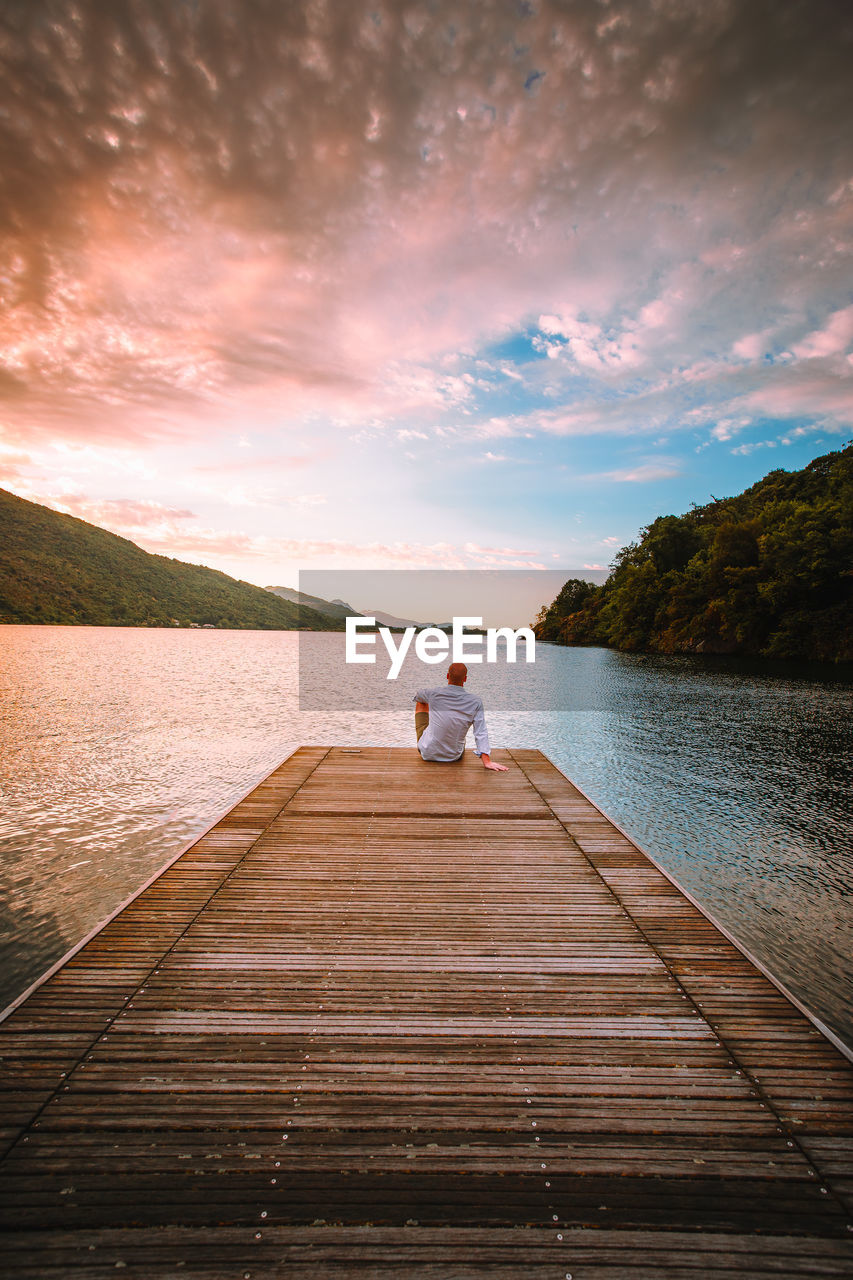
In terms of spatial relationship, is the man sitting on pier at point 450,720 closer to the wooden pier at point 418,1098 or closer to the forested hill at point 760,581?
the wooden pier at point 418,1098

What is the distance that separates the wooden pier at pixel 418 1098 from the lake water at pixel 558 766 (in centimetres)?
236

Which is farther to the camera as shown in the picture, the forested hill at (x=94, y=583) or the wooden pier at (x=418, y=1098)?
the forested hill at (x=94, y=583)

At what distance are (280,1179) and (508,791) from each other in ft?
17.7

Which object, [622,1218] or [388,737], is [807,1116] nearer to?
[622,1218]

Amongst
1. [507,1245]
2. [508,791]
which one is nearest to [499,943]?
[507,1245]

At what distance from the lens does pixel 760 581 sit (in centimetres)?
5059

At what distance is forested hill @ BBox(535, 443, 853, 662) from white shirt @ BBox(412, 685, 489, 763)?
1895 inches

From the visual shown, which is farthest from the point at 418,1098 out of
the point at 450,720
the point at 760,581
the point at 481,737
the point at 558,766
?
the point at 760,581

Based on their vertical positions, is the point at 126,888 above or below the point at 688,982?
below

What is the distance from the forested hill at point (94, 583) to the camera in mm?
94875

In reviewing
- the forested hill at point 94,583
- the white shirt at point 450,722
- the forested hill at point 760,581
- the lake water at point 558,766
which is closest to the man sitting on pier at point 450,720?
the white shirt at point 450,722

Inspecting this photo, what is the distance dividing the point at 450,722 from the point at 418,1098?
5.53 meters

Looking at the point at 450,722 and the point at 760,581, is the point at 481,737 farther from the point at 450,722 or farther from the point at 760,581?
the point at 760,581

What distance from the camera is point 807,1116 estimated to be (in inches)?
93.7
